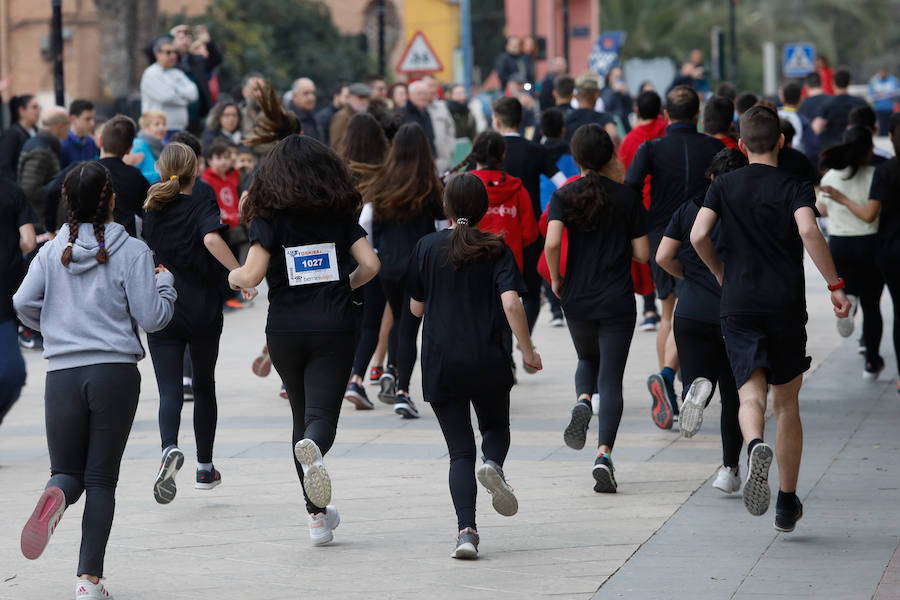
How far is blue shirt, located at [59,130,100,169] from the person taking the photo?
14406 millimetres

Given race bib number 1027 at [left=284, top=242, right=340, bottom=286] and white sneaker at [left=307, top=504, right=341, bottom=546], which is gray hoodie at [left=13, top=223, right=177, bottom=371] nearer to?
race bib number 1027 at [left=284, top=242, right=340, bottom=286]

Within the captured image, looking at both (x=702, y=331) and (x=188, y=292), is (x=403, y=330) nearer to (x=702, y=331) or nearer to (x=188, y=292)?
(x=188, y=292)

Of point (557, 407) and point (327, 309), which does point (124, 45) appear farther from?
point (327, 309)

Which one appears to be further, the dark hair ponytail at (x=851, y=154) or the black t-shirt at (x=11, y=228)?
the dark hair ponytail at (x=851, y=154)

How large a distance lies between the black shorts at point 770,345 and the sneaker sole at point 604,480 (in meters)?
1.24

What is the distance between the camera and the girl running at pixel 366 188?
33.4ft

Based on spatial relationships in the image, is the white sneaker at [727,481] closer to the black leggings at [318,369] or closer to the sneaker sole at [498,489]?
the sneaker sole at [498,489]

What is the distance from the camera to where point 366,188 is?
33.1 ft

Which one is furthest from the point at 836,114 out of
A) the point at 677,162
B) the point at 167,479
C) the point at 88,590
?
the point at 88,590

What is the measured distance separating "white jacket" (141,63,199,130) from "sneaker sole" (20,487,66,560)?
447 inches

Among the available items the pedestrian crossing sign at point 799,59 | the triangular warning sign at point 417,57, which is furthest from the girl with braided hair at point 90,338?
the pedestrian crossing sign at point 799,59

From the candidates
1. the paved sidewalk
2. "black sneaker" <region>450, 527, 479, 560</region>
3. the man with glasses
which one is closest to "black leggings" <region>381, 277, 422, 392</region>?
the paved sidewalk

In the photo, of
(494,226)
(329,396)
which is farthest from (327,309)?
(494,226)

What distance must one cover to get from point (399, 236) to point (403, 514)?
3.04m
